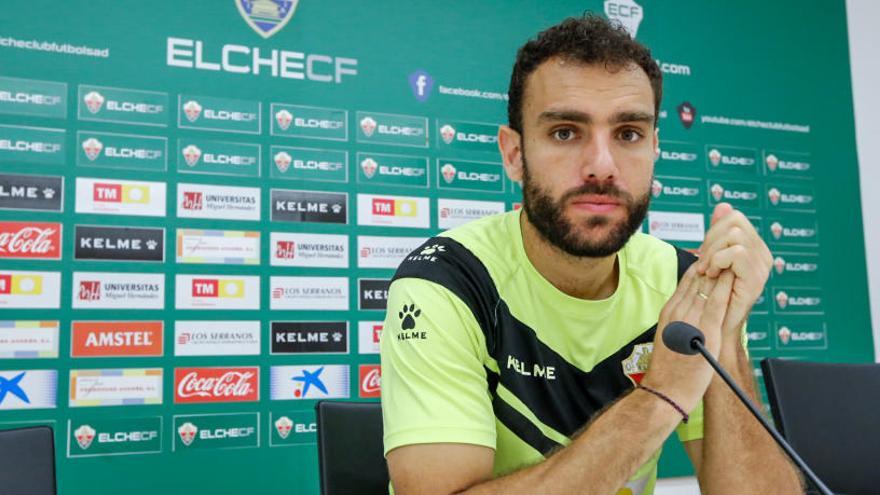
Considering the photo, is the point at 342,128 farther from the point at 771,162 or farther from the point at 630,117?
the point at 771,162

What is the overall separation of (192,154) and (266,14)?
57 centimetres

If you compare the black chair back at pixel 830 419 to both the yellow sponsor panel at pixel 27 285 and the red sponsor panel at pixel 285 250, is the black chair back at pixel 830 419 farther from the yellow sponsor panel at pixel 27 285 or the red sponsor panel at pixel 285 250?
the yellow sponsor panel at pixel 27 285

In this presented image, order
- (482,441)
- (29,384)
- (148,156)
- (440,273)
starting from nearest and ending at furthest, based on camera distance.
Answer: (482,441), (440,273), (29,384), (148,156)

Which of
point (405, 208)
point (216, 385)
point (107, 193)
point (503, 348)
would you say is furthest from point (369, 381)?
point (503, 348)

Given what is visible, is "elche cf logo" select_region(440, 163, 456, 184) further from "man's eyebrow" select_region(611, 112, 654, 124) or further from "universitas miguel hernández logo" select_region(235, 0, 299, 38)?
"man's eyebrow" select_region(611, 112, 654, 124)

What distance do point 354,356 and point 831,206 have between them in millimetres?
2203

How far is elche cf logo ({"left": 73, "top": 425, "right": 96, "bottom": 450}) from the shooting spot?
2.27m

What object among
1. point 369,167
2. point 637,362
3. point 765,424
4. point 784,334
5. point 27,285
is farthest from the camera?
point 784,334

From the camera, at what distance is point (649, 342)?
4.37ft

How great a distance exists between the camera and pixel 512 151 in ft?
4.56

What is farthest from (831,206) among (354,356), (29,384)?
(29,384)

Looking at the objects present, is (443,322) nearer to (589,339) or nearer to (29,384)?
(589,339)

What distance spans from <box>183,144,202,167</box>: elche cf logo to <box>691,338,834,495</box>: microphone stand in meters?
1.98

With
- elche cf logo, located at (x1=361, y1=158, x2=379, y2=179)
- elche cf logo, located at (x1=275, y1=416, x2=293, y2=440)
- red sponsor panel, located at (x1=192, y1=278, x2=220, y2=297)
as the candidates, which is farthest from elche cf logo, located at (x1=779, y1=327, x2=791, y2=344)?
red sponsor panel, located at (x1=192, y1=278, x2=220, y2=297)
